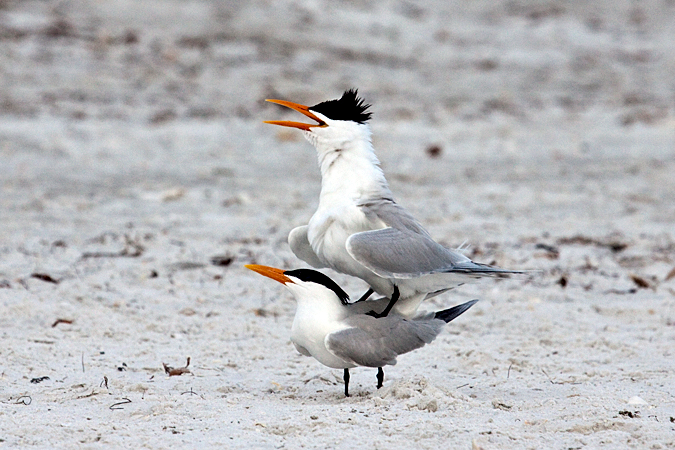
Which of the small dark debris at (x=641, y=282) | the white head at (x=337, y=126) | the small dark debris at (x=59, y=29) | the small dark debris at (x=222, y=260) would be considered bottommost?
the small dark debris at (x=222, y=260)

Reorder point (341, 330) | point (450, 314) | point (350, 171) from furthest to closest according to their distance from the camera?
point (350, 171) < point (450, 314) < point (341, 330)

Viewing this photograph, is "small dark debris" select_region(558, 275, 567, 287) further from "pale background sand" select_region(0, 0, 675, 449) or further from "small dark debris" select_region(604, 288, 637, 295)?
"small dark debris" select_region(604, 288, 637, 295)

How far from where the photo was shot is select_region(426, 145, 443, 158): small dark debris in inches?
422

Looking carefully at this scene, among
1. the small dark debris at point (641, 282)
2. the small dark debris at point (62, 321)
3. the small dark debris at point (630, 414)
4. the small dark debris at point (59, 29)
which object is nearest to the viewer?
the small dark debris at point (630, 414)

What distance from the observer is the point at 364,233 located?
12.7ft

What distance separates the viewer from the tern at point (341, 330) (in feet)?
12.4

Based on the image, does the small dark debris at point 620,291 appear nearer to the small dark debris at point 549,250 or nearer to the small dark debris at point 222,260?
the small dark debris at point 549,250

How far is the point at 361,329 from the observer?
3.86 m

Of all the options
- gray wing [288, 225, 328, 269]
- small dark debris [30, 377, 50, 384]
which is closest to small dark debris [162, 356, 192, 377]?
small dark debris [30, 377, 50, 384]

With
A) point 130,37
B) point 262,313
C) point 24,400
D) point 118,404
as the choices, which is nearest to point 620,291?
point 262,313

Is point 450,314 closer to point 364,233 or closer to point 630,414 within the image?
point 364,233

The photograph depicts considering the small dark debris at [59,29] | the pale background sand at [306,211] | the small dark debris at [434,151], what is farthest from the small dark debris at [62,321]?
the small dark debris at [59,29]

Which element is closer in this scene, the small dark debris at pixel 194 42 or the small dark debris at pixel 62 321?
the small dark debris at pixel 62 321

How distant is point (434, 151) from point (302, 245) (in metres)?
6.68
